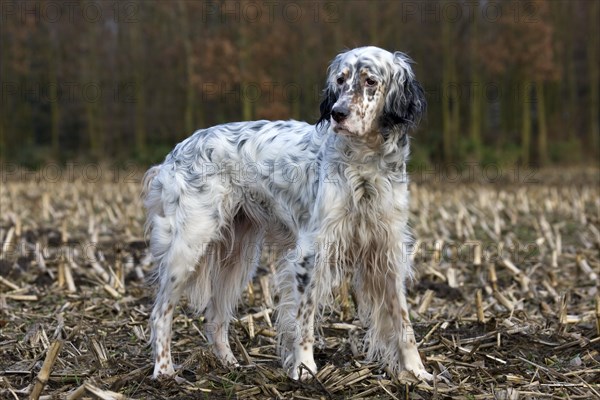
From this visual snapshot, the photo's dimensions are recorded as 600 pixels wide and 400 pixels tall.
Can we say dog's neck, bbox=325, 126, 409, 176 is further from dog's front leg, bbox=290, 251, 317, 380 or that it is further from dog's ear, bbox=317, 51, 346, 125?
dog's front leg, bbox=290, 251, 317, 380

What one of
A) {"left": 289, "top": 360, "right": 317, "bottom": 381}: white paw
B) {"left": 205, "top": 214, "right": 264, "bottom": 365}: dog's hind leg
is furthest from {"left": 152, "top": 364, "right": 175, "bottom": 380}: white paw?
{"left": 289, "top": 360, "right": 317, "bottom": 381}: white paw

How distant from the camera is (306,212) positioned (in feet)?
15.1

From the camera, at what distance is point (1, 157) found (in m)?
24.2

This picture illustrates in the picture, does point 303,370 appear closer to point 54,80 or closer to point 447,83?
point 447,83

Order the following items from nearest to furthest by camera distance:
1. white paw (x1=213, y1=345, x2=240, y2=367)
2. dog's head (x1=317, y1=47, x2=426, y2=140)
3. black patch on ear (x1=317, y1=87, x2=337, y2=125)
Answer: dog's head (x1=317, y1=47, x2=426, y2=140) < black patch on ear (x1=317, y1=87, x2=337, y2=125) < white paw (x1=213, y1=345, x2=240, y2=367)

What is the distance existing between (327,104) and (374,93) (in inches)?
12.8

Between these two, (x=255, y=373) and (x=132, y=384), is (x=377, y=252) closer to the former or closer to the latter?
(x=255, y=373)

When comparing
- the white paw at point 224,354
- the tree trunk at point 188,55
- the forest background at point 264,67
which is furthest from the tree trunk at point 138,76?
the white paw at point 224,354

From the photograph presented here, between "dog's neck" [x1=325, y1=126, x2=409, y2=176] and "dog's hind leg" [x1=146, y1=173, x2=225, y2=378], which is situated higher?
"dog's neck" [x1=325, y1=126, x2=409, y2=176]

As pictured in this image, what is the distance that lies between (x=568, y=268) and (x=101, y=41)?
23.7 meters

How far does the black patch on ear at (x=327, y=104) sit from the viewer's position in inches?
176

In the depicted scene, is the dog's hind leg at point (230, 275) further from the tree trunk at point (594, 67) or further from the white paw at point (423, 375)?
the tree trunk at point (594, 67)

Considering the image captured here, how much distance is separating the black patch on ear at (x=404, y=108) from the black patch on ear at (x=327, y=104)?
1.03ft

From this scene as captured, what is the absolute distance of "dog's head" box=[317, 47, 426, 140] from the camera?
167 inches
